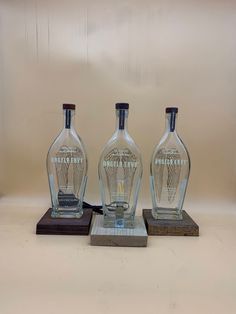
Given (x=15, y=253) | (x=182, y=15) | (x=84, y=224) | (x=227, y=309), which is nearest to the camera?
(x=227, y=309)

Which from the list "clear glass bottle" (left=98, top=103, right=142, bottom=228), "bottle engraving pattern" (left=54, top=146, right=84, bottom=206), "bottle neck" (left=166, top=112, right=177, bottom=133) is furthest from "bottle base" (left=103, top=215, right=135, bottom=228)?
"bottle neck" (left=166, top=112, right=177, bottom=133)

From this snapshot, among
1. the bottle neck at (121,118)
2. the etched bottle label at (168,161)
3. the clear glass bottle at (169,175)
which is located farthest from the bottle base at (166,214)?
the bottle neck at (121,118)

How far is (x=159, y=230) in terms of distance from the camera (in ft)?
2.05

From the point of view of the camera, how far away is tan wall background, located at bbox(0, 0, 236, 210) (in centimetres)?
82

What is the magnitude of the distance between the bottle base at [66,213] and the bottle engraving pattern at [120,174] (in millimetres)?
80

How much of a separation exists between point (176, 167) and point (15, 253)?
1.33 feet

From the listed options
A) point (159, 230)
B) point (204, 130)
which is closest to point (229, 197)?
point (204, 130)

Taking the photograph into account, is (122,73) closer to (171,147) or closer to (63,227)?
(171,147)

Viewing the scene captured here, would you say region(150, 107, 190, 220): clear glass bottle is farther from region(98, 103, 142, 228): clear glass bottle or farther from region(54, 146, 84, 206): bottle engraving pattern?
region(54, 146, 84, 206): bottle engraving pattern

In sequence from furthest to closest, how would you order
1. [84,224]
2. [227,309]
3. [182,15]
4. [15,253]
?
[182,15] → [84,224] → [15,253] → [227,309]

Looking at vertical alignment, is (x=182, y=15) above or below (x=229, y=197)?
above

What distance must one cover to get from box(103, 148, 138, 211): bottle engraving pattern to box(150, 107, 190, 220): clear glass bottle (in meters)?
0.06

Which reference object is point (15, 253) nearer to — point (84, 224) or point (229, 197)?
point (84, 224)

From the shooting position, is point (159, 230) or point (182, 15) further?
point (182, 15)
